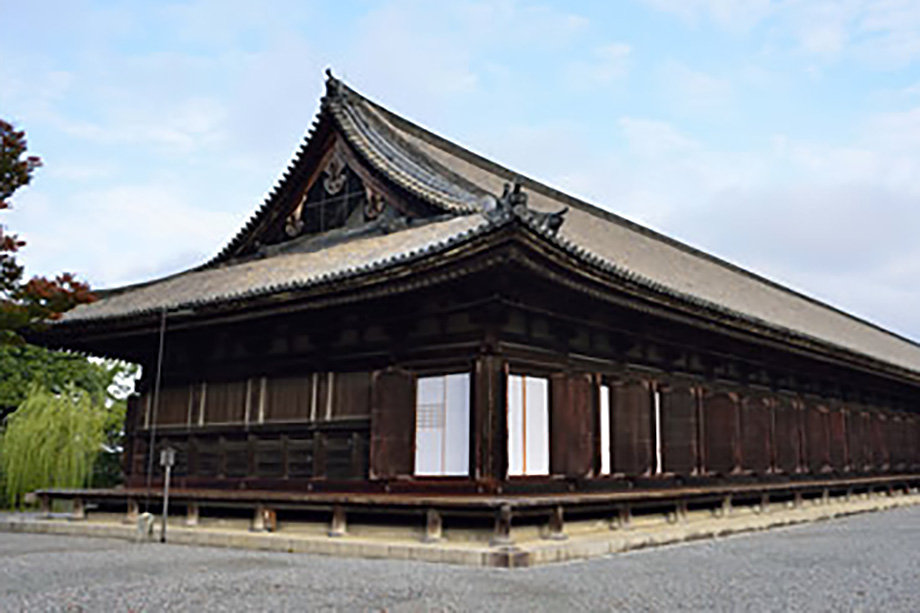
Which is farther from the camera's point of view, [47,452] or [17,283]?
[47,452]

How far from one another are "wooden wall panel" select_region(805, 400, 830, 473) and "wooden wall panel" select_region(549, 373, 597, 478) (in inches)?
435

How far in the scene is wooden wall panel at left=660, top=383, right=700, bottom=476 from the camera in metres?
17.6

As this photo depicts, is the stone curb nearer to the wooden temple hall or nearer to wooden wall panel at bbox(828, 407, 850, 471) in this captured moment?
the wooden temple hall

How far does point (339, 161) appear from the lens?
1894 centimetres

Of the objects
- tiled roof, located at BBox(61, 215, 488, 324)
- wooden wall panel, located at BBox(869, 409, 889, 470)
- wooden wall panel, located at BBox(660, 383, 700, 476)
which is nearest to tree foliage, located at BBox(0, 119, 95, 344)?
tiled roof, located at BBox(61, 215, 488, 324)

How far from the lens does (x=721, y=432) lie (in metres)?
19.5

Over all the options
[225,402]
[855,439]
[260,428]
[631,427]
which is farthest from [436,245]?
[855,439]

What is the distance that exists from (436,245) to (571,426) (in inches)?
173

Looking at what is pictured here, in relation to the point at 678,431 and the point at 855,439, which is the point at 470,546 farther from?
the point at 855,439

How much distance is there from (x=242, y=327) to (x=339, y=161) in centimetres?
441

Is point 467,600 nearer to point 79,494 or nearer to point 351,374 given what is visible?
point 351,374

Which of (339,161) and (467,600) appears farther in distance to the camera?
(339,161)

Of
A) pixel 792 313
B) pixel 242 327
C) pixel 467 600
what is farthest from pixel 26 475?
pixel 792 313

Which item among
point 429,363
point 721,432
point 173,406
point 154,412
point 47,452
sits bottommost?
point 47,452
